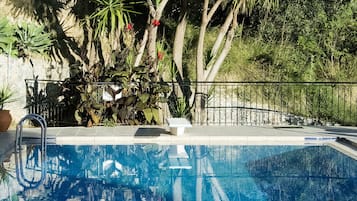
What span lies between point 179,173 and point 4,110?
4215 mm

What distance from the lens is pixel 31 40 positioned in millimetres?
11062

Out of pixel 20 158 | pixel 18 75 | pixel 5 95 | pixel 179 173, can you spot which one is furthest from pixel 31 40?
pixel 179 173

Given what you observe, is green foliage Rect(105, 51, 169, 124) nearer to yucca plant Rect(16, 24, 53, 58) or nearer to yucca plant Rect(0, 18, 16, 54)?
yucca plant Rect(16, 24, 53, 58)

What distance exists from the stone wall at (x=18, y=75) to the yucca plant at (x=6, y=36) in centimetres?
18

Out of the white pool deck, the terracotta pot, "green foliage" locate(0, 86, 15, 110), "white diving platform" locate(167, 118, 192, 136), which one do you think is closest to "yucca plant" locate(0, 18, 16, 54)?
"green foliage" locate(0, 86, 15, 110)

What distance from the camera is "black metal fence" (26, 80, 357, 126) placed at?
11790 millimetres

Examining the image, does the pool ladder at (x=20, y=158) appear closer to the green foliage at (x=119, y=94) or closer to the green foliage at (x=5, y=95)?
the green foliage at (x=5, y=95)

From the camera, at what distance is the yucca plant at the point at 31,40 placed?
1091 centimetres

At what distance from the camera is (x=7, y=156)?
306 inches

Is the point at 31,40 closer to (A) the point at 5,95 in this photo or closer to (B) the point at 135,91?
(A) the point at 5,95

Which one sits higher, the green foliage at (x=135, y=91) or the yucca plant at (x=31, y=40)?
the yucca plant at (x=31, y=40)

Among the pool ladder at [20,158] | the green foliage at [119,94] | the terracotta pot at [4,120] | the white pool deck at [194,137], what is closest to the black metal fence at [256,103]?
the green foliage at [119,94]

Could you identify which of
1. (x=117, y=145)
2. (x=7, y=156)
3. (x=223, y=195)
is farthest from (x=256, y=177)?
(x=7, y=156)

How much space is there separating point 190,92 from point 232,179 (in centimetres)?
588
